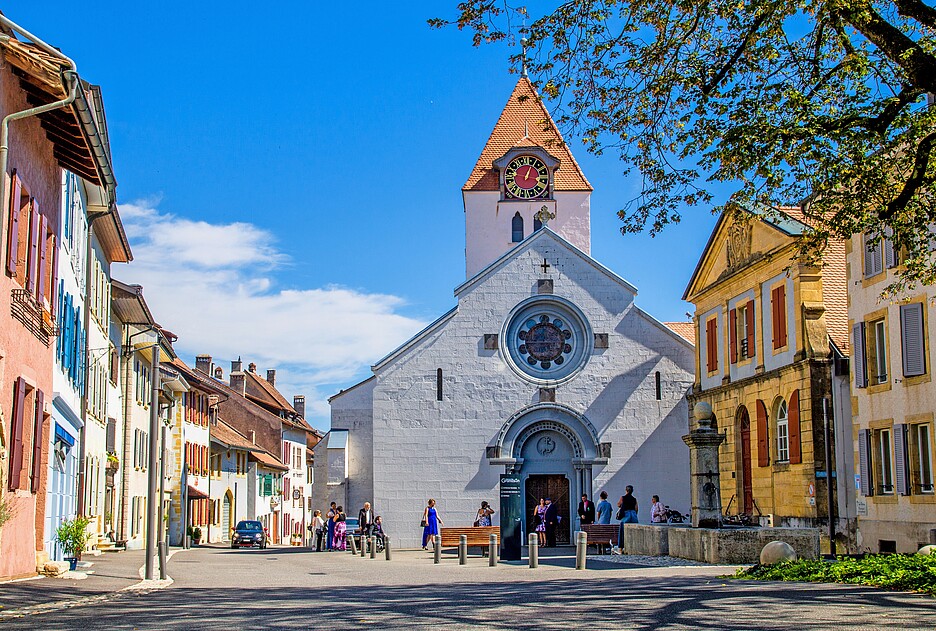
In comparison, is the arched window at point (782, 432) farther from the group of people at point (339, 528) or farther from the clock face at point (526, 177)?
the clock face at point (526, 177)

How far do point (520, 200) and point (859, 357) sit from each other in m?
23.9

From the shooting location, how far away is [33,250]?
1744 cm

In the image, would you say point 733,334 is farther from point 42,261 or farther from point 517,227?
point 42,261

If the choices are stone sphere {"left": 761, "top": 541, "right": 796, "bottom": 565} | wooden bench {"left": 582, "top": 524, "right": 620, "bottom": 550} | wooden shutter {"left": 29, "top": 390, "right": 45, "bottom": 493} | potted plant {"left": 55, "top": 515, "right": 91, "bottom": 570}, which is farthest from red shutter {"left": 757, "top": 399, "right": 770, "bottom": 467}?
wooden shutter {"left": 29, "top": 390, "right": 45, "bottom": 493}

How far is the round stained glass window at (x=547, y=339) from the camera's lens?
39688 millimetres

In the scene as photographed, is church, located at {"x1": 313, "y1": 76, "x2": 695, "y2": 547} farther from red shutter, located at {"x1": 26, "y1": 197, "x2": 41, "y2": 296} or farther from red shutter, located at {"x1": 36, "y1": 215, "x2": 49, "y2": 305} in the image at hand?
red shutter, located at {"x1": 26, "y1": 197, "x2": 41, "y2": 296}

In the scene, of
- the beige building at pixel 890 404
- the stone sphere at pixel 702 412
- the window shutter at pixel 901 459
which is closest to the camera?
the stone sphere at pixel 702 412

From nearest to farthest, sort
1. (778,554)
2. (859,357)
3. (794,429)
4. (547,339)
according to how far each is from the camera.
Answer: (778,554) → (859,357) → (794,429) → (547,339)

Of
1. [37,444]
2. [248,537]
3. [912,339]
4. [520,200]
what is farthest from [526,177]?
[37,444]

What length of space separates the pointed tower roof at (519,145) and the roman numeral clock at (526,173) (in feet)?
1.03

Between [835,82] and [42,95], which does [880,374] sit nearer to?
[835,82]

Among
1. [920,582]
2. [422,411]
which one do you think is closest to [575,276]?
[422,411]

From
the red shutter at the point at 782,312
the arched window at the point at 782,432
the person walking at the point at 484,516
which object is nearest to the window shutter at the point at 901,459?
the arched window at the point at 782,432

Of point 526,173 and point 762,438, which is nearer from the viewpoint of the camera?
point 762,438
